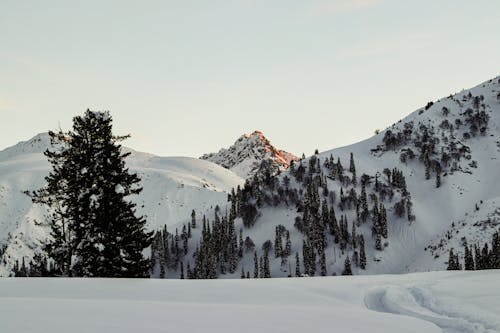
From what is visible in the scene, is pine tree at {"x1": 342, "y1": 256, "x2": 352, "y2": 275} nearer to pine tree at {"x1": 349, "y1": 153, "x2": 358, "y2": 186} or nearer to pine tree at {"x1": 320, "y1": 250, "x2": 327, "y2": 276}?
pine tree at {"x1": 320, "y1": 250, "x2": 327, "y2": 276}

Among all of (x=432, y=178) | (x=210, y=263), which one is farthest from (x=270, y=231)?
(x=432, y=178)

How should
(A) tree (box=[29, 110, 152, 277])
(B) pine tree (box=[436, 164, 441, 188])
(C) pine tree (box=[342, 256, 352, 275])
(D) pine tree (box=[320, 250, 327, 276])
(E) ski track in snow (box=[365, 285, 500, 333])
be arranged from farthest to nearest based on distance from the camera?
1. (B) pine tree (box=[436, 164, 441, 188])
2. (D) pine tree (box=[320, 250, 327, 276])
3. (C) pine tree (box=[342, 256, 352, 275])
4. (A) tree (box=[29, 110, 152, 277])
5. (E) ski track in snow (box=[365, 285, 500, 333])

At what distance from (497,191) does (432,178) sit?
24.9 meters

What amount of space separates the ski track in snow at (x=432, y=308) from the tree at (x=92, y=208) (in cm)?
1788

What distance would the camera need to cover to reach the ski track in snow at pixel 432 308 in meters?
13.3

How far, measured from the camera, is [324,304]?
58.4ft

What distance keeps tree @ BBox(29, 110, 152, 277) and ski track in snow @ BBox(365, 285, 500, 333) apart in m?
17.9

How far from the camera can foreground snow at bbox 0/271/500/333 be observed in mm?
9789

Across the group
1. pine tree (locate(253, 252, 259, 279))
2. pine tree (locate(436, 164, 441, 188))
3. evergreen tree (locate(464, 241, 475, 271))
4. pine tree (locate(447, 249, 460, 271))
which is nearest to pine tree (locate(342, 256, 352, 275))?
pine tree (locate(253, 252, 259, 279))

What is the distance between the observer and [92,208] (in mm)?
32500

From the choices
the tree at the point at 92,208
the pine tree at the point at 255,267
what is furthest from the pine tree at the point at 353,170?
the tree at the point at 92,208

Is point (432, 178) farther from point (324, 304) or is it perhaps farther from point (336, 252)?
point (324, 304)

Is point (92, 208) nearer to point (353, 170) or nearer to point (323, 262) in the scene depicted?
point (323, 262)

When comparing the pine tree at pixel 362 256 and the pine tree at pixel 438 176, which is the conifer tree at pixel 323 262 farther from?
the pine tree at pixel 438 176
